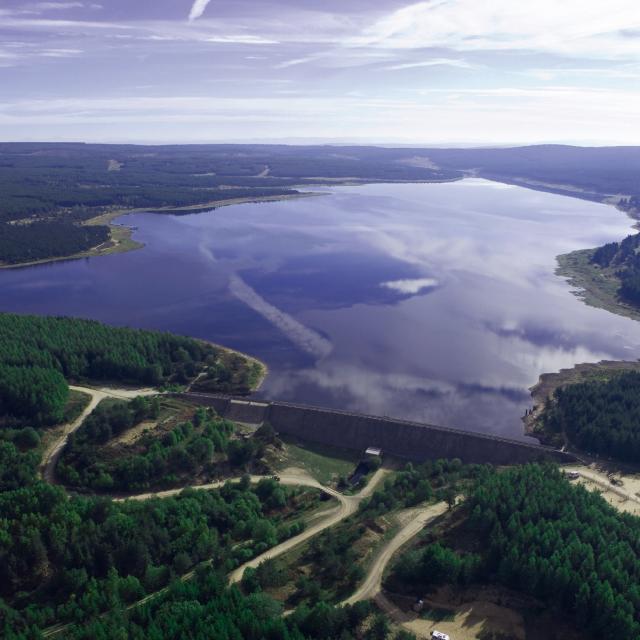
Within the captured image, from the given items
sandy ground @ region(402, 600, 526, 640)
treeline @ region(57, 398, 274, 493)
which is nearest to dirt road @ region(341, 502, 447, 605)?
sandy ground @ region(402, 600, 526, 640)

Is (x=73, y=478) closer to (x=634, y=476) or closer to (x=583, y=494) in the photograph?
(x=583, y=494)

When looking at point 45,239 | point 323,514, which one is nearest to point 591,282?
point 323,514

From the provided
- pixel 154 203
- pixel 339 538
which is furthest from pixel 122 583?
pixel 154 203

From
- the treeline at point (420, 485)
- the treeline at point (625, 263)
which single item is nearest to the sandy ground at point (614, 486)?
the treeline at point (420, 485)

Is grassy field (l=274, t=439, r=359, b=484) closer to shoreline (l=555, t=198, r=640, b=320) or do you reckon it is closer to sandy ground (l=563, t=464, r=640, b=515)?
sandy ground (l=563, t=464, r=640, b=515)

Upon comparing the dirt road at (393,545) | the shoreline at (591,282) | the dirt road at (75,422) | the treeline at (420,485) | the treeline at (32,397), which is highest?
the shoreline at (591,282)

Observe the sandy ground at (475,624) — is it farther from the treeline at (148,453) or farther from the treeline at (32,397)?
the treeline at (32,397)
